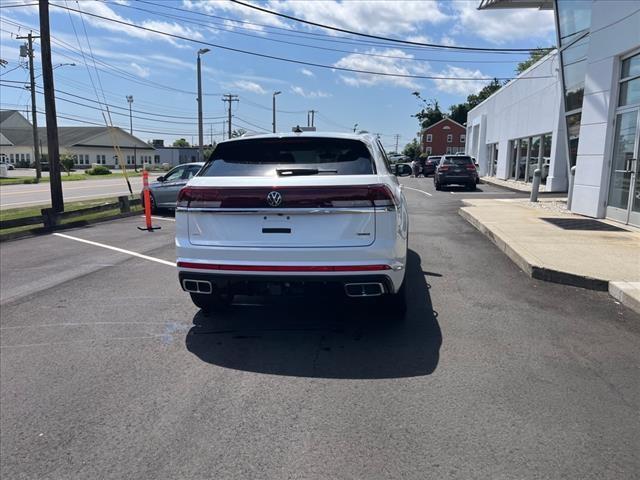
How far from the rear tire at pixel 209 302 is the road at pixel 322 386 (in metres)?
0.13

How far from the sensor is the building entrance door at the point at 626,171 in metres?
10.5

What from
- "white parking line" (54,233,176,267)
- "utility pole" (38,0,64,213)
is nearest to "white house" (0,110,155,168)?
"utility pole" (38,0,64,213)

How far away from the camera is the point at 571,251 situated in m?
8.10

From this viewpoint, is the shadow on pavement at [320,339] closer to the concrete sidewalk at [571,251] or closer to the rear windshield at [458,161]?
the concrete sidewalk at [571,251]

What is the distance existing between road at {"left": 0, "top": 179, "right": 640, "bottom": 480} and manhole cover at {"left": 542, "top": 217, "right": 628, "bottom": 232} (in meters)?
4.77

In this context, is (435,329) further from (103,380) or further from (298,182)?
(103,380)

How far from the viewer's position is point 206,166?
16.8ft

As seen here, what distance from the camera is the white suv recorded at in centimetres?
429

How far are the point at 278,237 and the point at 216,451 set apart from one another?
184 cm

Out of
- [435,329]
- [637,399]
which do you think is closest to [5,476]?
[435,329]

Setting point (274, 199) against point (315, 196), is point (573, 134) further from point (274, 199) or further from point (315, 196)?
point (274, 199)

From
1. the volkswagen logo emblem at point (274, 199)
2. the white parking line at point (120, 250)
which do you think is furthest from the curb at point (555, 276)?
the white parking line at point (120, 250)

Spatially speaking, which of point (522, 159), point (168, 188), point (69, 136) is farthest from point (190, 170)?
point (69, 136)

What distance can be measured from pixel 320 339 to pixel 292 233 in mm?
1084
